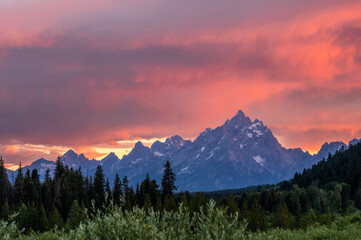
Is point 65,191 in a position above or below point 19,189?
below

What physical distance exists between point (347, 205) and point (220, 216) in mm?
195470

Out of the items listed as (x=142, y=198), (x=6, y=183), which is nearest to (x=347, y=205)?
(x=142, y=198)

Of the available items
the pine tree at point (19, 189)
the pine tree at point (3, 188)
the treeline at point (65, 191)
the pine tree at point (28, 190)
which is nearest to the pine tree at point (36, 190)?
the treeline at point (65, 191)

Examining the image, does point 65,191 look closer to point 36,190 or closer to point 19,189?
point 36,190

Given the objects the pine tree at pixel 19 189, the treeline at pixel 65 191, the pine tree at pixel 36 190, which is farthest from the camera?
the pine tree at pixel 36 190

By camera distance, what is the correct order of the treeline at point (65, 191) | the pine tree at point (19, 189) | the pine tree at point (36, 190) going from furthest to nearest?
the pine tree at point (36, 190), the pine tree at point (19, 189), the treeline at point (65, 191)

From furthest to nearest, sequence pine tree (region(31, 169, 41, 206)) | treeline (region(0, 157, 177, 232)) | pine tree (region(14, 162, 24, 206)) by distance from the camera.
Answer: pine tree (region(31, 169, 41, 206)), pine tree (region(14, 162, 24, 206)), treeline (region(0, 157, 177, 232))

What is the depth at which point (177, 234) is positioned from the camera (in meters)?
14.5

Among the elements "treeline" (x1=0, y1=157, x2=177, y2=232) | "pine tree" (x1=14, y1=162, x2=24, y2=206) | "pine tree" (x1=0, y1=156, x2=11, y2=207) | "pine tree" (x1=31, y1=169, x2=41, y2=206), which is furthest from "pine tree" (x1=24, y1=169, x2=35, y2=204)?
"pine tree" (x1=0, y1=156, x2=11, y2=207)

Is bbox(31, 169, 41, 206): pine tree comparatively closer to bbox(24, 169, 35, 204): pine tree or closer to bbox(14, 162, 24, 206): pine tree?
bbox(24, 169, 35, 204): pine tree

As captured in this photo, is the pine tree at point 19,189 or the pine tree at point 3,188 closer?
the pine tree at point 19,189

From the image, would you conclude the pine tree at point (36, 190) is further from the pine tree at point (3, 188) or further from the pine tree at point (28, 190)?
the pine tree at point (3, 188)

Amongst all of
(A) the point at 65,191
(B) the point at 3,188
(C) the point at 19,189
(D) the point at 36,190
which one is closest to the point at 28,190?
(C) the point at 19,189

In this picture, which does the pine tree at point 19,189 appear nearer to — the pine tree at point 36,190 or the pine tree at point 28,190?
the pine tree at point 28,190
